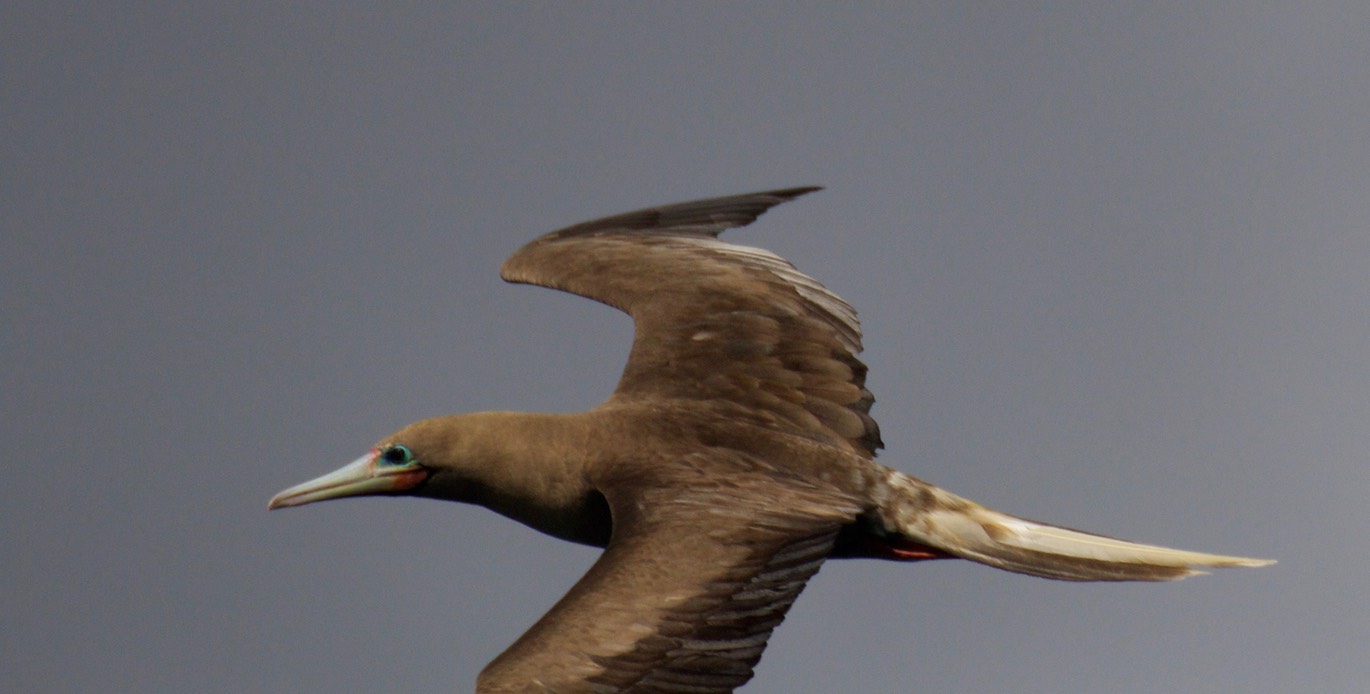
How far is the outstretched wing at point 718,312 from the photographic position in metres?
11.0

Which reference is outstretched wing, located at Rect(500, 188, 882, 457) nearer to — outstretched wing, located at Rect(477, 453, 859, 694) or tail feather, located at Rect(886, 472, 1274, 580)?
tail feather, located at Rect(886, 472, 1274, 580)

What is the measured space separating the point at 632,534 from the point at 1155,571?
287 cm

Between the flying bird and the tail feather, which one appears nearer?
the flying bird

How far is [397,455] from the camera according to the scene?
1068 centimetres

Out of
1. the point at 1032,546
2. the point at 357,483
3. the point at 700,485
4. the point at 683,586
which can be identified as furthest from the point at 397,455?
the point at 1032,546

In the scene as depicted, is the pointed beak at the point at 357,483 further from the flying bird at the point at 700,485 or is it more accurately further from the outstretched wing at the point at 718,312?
the outstretched wing at the point at 718,312

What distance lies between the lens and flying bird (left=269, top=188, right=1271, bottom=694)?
890cm

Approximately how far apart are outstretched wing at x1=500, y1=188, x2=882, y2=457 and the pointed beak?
4.20ft

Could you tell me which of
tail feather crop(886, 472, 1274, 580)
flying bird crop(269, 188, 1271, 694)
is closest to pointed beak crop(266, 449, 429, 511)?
flying bird crop(269, 188, 1271, 694)

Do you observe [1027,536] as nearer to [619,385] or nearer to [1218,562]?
[1218,562]

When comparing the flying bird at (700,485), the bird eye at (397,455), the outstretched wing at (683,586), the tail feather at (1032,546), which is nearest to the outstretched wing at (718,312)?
the flying bird at (700,485)

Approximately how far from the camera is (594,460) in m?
10.3

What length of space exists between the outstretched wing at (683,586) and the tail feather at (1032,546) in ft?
2.08

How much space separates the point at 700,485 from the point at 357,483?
6.63ft
